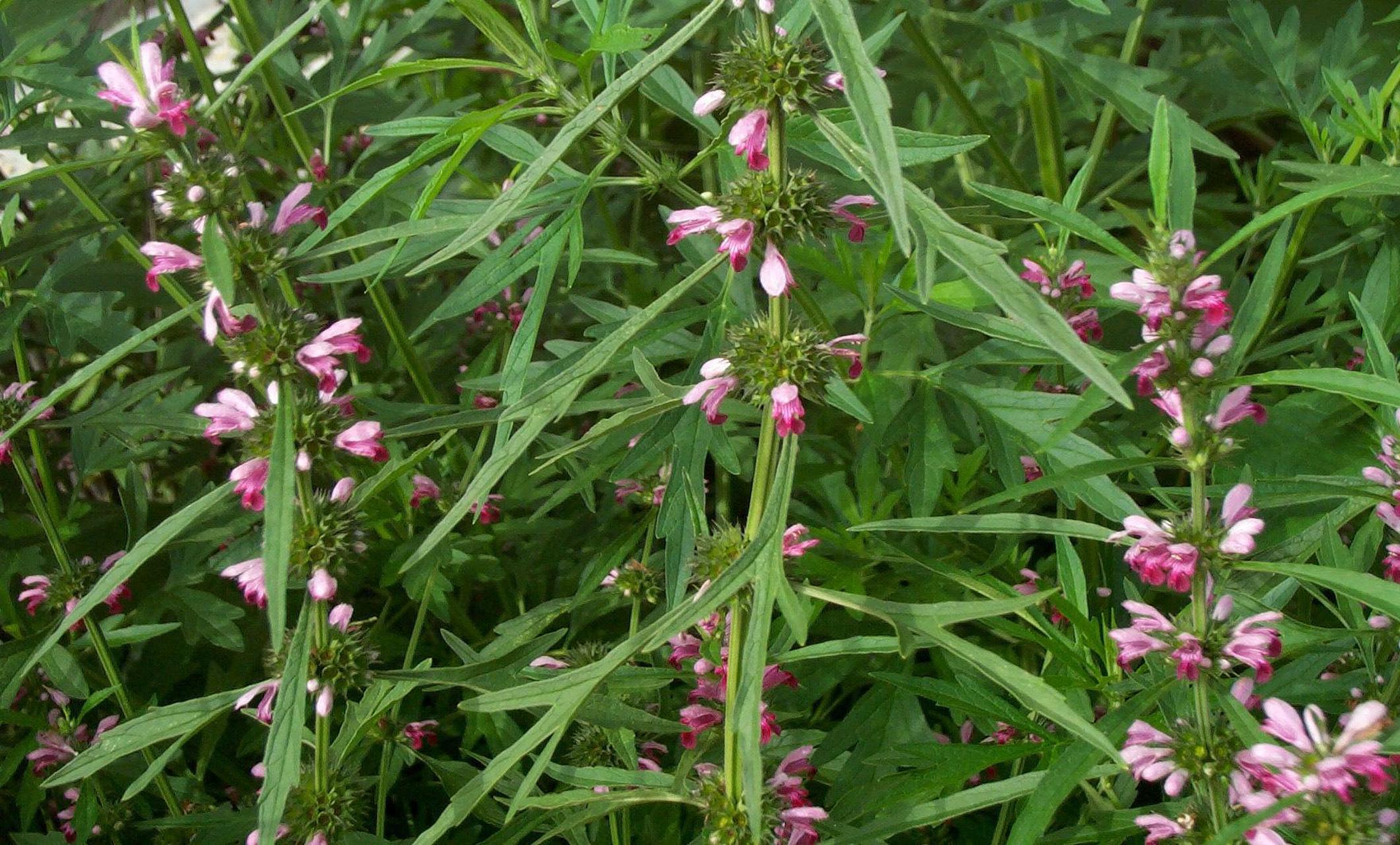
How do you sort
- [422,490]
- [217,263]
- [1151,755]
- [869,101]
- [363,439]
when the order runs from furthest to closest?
1. [422,490]
2. [363,439]
3. [1151,755]
4. [217,263]
5. [869,101]

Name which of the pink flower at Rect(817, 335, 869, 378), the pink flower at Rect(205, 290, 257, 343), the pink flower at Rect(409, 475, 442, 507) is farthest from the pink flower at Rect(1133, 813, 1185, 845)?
the pink flower at Rect(409, 475, 442, 507)

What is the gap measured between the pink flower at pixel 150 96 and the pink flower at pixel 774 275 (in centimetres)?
46

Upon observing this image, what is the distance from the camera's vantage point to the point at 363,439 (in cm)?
106

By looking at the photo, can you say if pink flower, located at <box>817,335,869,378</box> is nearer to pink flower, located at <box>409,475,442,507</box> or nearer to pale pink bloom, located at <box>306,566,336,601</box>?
pale pink bloom, located at <box>306,566,336,601</box>

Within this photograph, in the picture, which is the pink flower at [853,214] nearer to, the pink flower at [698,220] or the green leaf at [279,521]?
the pink flower at [698,220]

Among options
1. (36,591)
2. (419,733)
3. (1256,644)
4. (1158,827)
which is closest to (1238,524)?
(1256,644)

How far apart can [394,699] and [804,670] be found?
1.48 feet

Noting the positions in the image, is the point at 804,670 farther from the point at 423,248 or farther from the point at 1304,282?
the point at 1304,282

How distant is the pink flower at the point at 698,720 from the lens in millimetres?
1142

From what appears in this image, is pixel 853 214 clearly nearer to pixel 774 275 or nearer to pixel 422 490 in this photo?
pixel 774 275

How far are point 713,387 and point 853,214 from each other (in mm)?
205

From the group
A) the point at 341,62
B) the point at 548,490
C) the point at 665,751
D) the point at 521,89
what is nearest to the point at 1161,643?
the point at 665,751

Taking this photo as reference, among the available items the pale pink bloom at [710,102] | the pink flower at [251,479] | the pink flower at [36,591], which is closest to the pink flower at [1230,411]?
the pale pink bloom at [710,102]

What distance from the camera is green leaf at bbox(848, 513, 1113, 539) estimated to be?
0.95m
